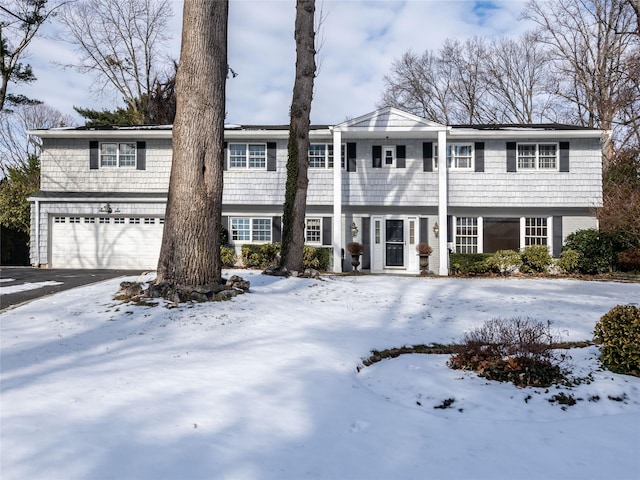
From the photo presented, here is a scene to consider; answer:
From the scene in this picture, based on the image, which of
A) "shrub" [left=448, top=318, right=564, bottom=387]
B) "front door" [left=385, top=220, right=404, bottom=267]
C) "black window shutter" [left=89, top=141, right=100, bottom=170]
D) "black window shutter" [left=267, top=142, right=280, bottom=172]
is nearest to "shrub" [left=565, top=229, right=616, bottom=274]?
"front door" [left=385, top=220, right=404, bottom=267]

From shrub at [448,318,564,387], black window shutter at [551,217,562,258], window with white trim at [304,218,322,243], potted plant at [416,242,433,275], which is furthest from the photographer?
window with white trim at [304,218,322,243]

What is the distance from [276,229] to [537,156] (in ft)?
32.5

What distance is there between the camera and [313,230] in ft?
52.2

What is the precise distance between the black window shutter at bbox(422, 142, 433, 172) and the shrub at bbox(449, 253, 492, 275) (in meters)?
3.40

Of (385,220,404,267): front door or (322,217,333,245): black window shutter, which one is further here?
(322,217,333,245): black window shutter

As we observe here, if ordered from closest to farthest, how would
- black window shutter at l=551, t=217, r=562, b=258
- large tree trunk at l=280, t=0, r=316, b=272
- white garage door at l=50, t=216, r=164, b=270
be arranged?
large tree trunk at l=280, t=0, r=316, b=272 < black window shutter at l=551, t=217, r=562, b=258 < white garage door at l=50, t=216, r=164, b=270

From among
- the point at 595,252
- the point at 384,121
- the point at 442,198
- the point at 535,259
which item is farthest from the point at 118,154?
the point at 595,252

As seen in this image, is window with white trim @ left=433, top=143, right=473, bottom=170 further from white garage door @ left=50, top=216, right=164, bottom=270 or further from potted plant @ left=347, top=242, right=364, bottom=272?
white garage door @ left=50, top=216, right=164, bottom=270

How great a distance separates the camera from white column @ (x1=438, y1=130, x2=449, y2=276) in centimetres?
1459

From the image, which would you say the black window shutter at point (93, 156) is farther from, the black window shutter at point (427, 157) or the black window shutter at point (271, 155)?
the black window shutter at point (427, 157)

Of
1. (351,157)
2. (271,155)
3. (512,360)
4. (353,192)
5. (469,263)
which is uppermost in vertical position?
(271,155)

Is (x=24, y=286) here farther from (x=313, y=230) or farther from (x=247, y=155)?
(x=313, y=230)

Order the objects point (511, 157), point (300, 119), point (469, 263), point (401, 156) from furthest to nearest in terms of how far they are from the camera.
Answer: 1. point (401, 156)
2. point (511, 157)
3. point (469, 263)
4. point (300, 119)

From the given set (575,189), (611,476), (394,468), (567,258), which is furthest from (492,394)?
(575,189)
